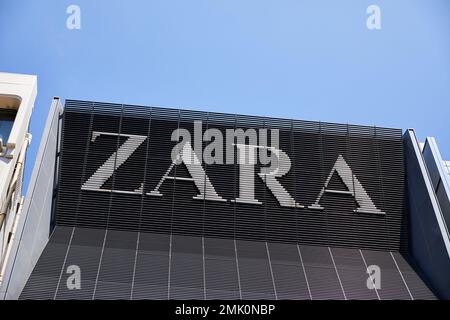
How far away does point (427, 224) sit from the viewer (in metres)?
21.2

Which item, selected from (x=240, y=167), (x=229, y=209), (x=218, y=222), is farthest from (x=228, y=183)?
(x=218, y=222)

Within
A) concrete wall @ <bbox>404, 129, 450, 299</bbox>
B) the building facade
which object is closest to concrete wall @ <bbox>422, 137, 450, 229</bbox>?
the building facade

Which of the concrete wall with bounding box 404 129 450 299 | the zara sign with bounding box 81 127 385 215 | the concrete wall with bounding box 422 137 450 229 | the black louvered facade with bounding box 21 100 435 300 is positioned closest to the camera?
the black louvered facade with bounding box 21 100 435 300

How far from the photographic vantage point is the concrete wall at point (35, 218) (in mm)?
16391

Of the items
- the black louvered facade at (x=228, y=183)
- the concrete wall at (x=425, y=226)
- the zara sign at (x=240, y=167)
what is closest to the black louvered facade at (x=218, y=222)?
the black louvered facade at (x=228, y=183)

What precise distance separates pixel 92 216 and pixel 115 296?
4.91 m

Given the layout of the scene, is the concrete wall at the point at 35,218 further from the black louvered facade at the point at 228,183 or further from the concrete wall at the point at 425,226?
the concrete wall at the point at 425,226

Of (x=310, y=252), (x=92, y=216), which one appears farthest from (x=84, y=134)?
(x=310, y=252)

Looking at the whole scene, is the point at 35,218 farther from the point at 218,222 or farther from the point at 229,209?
the point at 229,209

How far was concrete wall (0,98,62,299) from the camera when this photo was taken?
1639 centimetres

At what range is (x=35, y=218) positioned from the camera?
18703mm

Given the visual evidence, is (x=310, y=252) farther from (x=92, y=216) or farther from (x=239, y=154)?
(x=92, y=216)

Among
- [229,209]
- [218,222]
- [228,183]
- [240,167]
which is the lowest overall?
[218,222]

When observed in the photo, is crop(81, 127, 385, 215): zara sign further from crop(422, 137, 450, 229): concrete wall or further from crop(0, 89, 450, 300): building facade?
crop(422, 137, 450, 229): concrete wall
